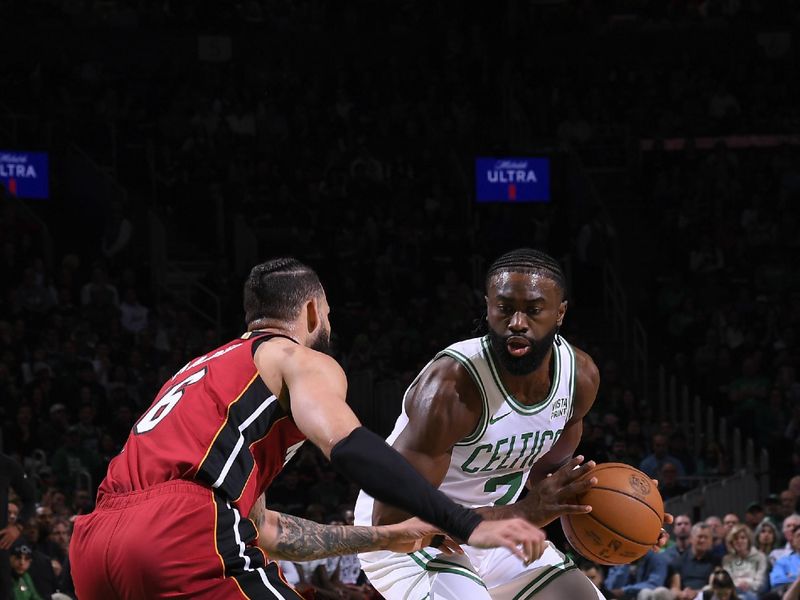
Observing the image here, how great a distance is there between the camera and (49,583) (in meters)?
10.1

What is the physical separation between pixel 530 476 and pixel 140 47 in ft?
55.0

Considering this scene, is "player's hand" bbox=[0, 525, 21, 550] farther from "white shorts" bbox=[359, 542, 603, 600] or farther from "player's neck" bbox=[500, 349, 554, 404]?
"player's neck" bbox=[500, 349, 554, 404]

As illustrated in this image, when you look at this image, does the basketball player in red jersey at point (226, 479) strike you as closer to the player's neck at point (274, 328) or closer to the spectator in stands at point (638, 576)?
the player's neck at point (274, 328)

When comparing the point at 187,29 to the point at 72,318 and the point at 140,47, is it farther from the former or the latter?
the point at 72,318

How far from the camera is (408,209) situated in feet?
60.7

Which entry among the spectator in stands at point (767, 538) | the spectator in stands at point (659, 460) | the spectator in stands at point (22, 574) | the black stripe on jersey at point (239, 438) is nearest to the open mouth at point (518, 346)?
the black stripe on jersey at point (239, 438)

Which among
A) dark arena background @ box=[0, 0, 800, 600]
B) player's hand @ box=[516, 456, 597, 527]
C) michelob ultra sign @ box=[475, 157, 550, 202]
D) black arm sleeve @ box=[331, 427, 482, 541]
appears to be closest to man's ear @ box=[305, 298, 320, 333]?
black arm sleeve @ box=[331, 427, 482, 541]

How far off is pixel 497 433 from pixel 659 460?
890cm

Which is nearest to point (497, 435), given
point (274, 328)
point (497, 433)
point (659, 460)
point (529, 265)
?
point (497, 433)

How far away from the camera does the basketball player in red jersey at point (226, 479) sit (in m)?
3.57

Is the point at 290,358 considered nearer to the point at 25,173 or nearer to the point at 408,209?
the point at 408,209

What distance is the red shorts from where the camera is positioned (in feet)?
12.3

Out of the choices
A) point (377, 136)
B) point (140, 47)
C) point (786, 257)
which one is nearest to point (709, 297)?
point (786, 257)

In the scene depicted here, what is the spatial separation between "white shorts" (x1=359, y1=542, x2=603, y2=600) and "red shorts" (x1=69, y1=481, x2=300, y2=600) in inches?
49.9
